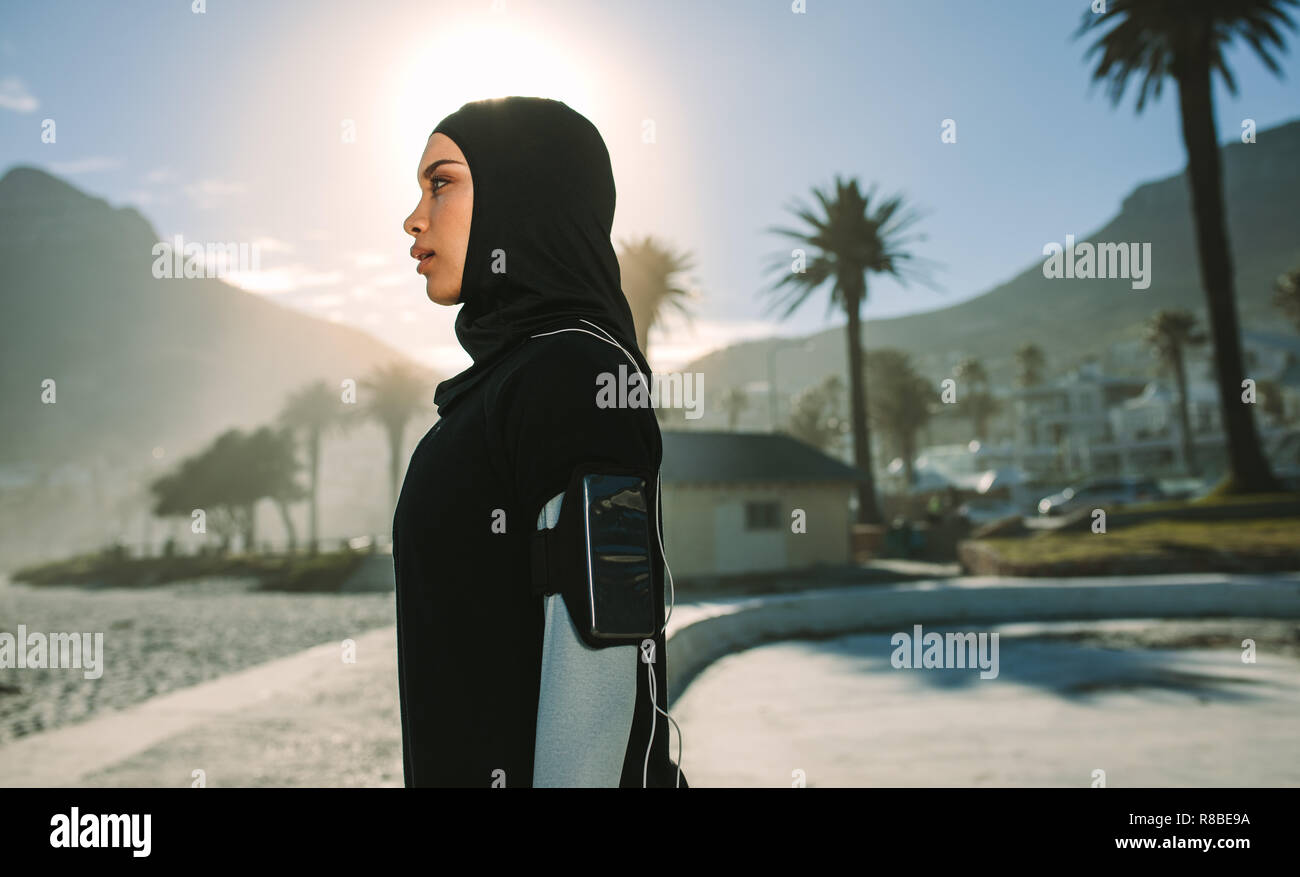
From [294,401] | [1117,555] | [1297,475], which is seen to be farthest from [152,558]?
[1297,475]

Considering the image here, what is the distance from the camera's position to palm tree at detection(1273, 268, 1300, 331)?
2554 inches

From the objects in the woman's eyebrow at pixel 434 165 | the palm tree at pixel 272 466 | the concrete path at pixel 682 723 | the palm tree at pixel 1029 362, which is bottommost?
the concrete path at pixel 682 723

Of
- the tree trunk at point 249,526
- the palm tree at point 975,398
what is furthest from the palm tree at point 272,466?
the palm tree at point 975,398

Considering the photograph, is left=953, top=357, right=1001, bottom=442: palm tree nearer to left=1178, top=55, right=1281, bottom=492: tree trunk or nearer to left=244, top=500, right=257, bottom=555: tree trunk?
left=1178, top=55, right=1281, bottom=492: tree trunk

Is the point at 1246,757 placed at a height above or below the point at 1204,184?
below

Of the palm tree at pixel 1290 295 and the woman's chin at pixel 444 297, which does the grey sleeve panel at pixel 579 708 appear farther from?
the palm tree at pixel 1290 295

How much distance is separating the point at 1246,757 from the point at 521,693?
7762mm

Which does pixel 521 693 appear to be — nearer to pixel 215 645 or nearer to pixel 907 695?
pixel 907 695

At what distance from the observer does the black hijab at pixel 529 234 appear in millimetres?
1768

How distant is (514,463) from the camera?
1.59 metres

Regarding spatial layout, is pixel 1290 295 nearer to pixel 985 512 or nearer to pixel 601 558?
pixel 985 512

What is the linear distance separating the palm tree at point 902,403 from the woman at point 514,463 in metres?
70.1

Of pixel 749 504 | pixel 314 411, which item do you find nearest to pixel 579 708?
pixel 749 504
